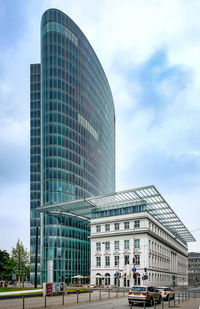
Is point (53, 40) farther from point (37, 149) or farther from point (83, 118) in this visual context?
point (37, 149)

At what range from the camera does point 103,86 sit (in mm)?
150750

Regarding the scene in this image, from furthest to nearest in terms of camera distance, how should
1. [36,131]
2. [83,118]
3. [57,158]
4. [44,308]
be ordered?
[36,131] < [83,118] < [57,158] < [44,308]

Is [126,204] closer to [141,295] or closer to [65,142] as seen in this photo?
[65,142]

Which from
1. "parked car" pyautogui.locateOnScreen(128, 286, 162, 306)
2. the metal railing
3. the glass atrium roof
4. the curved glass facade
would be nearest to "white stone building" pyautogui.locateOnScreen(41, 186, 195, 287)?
the glass atrium roof

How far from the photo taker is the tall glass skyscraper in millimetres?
90875

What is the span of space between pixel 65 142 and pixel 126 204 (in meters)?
31.2

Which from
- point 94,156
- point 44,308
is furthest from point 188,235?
point 44,308

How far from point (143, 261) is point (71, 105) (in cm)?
5283

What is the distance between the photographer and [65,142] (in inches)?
3932

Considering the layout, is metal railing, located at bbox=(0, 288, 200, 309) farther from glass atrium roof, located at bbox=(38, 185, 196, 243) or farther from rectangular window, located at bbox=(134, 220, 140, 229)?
rectangular window, located at bbox=(134, 220, 140, 229)

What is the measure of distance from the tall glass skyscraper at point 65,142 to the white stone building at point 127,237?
13478 mm

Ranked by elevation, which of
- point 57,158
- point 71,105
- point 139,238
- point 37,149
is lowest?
point 139,238

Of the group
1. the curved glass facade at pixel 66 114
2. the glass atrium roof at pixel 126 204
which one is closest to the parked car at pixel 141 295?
the glass atrium roof at pixel 126 204

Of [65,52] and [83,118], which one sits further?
[83,118]
